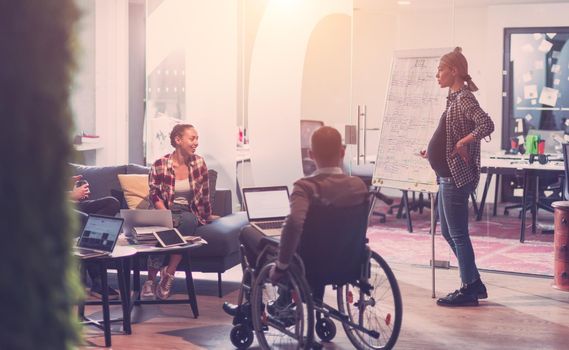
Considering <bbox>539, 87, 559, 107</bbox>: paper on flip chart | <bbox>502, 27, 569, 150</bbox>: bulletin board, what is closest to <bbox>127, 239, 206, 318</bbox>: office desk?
<bbox>502, 27, 569, 150</bbox>: bulletin board

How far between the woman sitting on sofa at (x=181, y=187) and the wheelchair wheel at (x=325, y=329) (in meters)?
1.42

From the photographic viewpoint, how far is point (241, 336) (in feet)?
14.5

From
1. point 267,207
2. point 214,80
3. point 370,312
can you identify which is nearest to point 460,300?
point 370,312

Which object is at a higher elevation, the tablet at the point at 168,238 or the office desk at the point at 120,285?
the tablet at the point at 168,238

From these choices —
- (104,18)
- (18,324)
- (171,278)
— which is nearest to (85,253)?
(171,278)

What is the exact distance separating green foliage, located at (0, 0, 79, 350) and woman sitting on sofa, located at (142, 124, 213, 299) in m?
4.18

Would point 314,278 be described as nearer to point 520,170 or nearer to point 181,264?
point 181,264

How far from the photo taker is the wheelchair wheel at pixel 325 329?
14.9 feet

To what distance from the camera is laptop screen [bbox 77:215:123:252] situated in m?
4.61

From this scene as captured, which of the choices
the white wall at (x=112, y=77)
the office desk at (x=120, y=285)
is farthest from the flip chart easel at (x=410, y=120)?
the white wall at (x=112, y=77)

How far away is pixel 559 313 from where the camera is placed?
5.24 m

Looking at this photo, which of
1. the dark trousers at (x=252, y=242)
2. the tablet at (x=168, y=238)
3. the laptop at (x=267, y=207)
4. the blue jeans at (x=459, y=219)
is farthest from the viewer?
the blue jeans at (x=459, y=219)

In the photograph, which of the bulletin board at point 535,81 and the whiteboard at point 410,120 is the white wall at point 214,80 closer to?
the whiteboard at point 410,120

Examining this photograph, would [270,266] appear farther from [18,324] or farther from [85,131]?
[85,131]
